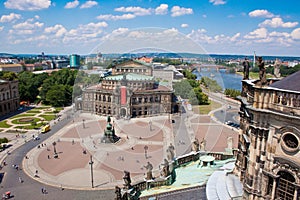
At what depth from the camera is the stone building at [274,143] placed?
11.5m

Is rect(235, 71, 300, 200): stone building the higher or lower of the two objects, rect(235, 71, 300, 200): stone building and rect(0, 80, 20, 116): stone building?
the higher

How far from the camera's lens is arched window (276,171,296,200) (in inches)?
471

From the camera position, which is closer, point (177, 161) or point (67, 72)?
point (177, 161)

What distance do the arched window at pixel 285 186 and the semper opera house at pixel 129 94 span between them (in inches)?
1418

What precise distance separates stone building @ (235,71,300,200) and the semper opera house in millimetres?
34619

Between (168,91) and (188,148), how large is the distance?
14.0 metres

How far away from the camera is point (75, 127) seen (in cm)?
6962

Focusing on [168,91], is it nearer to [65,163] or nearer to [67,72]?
[65,163]

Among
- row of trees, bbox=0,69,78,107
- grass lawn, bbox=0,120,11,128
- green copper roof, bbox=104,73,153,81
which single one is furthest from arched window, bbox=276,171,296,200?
row of trees, bbox=0,69,78,107

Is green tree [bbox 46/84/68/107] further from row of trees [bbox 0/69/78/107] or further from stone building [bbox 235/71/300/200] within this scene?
stone building [bbox 235/71/300/200]

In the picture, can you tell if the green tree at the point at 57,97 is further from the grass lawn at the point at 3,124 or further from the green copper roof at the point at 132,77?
the green copper roof at the point at 132,77

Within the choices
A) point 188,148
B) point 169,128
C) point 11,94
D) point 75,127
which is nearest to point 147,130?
point 169,128

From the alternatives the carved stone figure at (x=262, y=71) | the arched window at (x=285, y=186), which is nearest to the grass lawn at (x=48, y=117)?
the carved stone figure at (x=262, y=71)

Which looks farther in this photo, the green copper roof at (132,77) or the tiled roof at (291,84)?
the green copper roof at (132,77)
